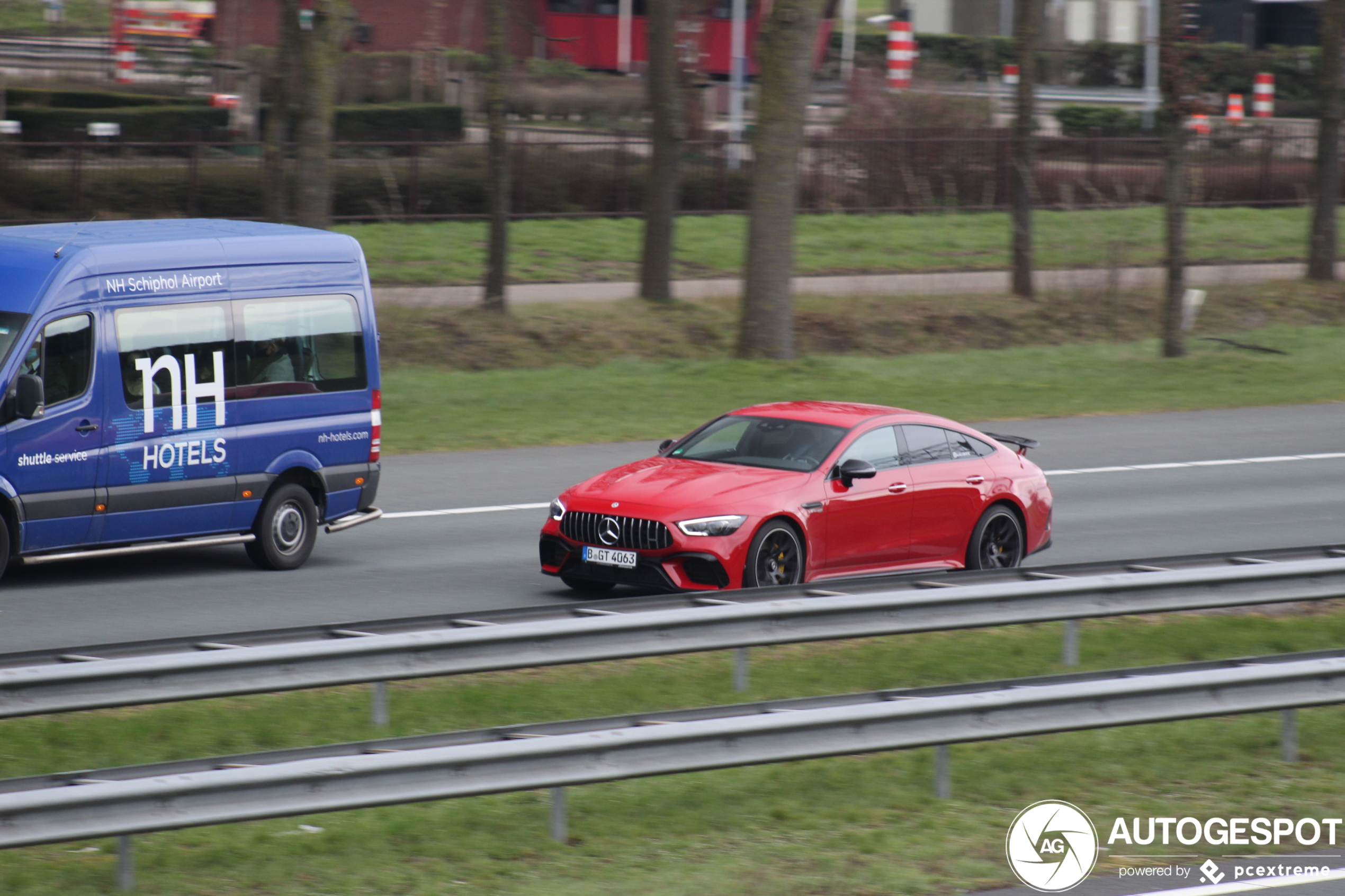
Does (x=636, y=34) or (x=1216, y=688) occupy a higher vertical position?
(x=636, y=34)

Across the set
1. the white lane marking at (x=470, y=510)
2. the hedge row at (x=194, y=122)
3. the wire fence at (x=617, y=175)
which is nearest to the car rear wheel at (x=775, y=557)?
the white lane marking at (x=470, y=510)

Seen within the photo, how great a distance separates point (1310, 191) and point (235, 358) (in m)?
36.0

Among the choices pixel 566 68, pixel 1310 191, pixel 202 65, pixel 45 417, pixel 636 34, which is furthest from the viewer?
pixel 636 34

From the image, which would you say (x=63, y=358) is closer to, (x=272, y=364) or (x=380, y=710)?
(x=272, y=364)

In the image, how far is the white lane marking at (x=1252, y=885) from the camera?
6789 millimetres

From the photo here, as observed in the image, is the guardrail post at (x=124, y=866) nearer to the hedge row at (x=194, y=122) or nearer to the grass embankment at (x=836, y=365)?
the grass embankment at (x=836, y=365)

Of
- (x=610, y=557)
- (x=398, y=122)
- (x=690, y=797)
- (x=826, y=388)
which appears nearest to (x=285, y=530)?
(x=610, y=557)

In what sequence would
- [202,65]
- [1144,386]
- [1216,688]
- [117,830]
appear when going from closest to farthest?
[117,830] < [1216,688] < [1144,386] < [202,65]

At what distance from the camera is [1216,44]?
6719cm

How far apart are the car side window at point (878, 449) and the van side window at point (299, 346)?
13.6 feet

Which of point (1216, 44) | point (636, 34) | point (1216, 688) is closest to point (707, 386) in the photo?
point (1216, 688)

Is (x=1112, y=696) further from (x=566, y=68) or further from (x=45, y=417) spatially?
(x=566, y=68)

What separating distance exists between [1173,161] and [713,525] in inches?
687

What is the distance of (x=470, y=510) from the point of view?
16219 mm
